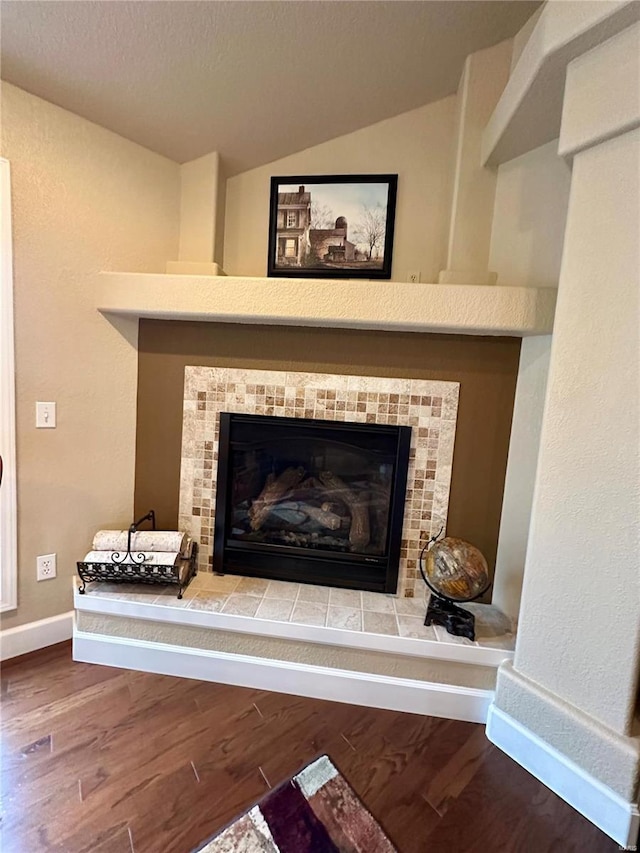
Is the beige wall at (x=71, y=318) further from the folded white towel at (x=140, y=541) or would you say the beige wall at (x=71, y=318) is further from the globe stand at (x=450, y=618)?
the globe stand at (x=450, y=618)

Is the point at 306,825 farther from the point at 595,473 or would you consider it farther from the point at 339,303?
the point at 339,303

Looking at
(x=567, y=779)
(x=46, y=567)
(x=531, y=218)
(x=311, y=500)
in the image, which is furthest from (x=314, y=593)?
(x=531, y=218)

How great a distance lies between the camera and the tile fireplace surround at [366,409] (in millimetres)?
1966

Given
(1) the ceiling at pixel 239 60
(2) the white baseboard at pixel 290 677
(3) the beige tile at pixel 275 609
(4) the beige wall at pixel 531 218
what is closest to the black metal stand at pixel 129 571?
(2) the white baseboard at pixel 290 677

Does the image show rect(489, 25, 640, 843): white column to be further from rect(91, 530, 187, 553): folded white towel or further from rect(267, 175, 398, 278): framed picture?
rect(91, 530, 187, 553): folded white towel

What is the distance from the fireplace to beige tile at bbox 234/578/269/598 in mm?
49

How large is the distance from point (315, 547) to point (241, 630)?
0.55 m

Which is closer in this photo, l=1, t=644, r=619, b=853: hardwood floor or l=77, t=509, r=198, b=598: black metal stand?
l=1, t=644, r=619, b=853: hardwood floor

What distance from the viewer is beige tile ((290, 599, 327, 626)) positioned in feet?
5.74

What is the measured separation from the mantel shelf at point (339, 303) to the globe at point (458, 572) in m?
0.91

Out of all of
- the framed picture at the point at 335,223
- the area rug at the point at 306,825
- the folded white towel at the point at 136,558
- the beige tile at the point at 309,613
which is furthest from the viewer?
the framed picture at the point at 335,223

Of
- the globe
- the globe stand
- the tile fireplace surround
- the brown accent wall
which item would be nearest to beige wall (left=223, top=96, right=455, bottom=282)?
the brown accent wall

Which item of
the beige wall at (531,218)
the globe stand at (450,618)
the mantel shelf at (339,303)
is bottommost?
the globe stand at (450,618)

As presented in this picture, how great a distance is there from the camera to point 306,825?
1.23 m
